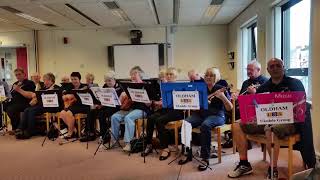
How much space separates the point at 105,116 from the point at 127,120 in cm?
65

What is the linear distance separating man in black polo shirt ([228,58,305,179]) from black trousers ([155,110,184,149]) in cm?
93

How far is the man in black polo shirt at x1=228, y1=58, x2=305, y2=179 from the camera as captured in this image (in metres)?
2.96

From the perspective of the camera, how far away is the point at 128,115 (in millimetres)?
4309

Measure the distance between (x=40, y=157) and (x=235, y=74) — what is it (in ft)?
15.9

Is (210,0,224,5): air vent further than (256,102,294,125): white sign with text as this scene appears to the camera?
Yes

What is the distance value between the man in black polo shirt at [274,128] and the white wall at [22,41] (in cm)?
697

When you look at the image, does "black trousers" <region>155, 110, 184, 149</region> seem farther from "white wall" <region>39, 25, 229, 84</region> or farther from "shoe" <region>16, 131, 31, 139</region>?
"white wall" <region>39, 25, 229, 84</region>

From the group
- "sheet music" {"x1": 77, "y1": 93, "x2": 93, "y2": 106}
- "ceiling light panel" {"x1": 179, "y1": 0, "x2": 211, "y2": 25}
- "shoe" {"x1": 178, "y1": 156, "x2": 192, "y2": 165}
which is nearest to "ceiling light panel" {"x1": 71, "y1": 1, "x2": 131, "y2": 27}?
"ceiling light panel" {"x1": 179, "y1": 0, "x2": 211, "y2": 25}

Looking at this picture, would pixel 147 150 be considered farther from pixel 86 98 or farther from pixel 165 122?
pixel 86 98

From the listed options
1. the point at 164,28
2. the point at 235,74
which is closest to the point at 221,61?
the point at 235,74

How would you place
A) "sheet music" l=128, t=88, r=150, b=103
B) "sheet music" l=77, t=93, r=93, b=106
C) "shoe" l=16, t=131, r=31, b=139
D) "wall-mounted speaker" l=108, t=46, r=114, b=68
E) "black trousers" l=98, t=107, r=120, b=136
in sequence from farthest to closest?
"wall-mounted speaker" l=108, t=46, r=114, b=68
"shoe" l=16, t=131, r=31, b=139
"black trousers" l=98, t=107, r=120, b=136
"sheet music" l=77, t=93, r=93, b=106
"sheet music" l=128, t=88, r=150, b=103

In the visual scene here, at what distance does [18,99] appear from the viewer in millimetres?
5594

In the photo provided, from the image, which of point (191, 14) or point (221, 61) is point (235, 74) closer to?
point (221, 61)

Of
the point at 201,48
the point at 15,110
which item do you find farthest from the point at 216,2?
the point at 15,110
